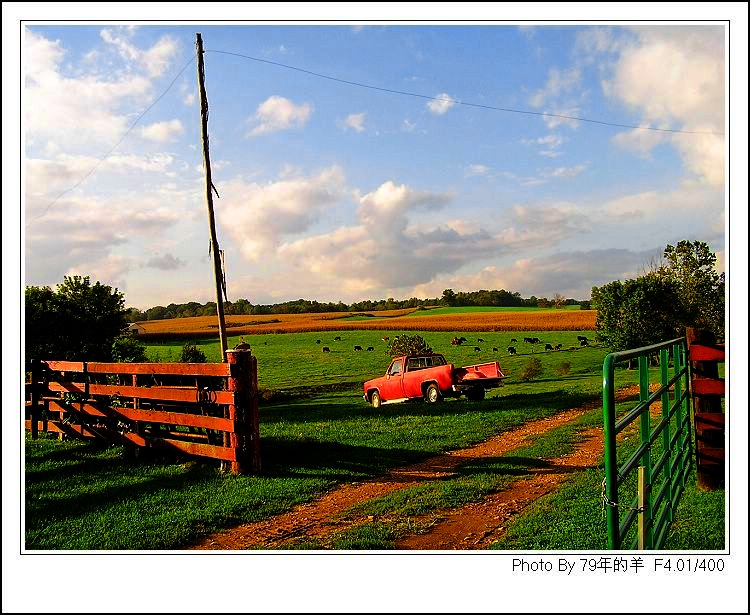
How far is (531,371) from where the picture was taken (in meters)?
23.9

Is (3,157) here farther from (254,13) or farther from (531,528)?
(531,528)

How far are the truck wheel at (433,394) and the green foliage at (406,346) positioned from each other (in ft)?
22.5

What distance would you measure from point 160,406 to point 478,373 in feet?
29.8

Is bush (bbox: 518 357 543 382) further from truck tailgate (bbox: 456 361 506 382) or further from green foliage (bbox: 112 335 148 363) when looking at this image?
green foliage (bbox: 112 335 148 363)

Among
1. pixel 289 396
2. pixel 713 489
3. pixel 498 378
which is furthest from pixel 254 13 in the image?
pixel 289 396

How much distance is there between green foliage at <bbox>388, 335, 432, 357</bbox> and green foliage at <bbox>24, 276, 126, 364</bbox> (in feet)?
32.9

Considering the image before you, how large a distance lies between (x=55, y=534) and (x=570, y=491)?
559cm

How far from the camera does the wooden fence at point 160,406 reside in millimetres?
8352

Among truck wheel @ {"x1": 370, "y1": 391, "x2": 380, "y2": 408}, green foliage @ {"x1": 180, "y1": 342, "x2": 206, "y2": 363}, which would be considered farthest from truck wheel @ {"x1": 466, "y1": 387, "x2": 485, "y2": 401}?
green foliage @ {"x1": 180, "y1": 342, "x2": 206, "y2": 363}

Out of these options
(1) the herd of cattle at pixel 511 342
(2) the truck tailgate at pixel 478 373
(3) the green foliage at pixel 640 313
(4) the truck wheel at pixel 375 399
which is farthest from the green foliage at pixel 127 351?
(3) the green foliage at pixel 640 313

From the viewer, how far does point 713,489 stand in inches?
264

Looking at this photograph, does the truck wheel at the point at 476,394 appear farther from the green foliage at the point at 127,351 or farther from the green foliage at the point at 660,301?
the green foliage at the point at 660,301

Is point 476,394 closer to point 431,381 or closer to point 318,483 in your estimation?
point 431,381

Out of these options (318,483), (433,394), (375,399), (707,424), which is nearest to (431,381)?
(433,394)
